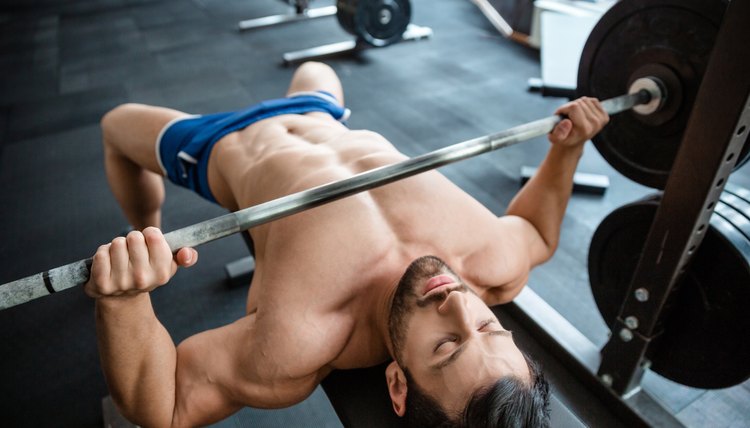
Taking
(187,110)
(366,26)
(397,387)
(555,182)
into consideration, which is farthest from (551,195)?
(366,26)

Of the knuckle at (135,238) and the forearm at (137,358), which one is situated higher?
the knuckle at (135,238)

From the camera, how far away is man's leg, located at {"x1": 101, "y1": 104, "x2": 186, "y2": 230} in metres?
1.61

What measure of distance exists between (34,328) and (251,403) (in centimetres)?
116

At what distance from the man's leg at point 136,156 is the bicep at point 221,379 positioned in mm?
793

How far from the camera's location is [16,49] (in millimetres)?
4262

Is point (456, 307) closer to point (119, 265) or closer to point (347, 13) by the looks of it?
point (119, 265)

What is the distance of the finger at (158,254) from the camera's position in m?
0.78

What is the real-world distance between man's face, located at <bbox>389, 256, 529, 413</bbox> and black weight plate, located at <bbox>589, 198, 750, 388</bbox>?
0.55 meters

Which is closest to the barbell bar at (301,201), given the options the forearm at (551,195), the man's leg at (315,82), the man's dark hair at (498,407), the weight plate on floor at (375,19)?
the forearm at (551,195)

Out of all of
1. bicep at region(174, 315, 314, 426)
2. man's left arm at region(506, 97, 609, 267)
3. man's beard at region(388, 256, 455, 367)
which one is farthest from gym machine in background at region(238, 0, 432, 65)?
bicep at region(174, 315, 314, 426)

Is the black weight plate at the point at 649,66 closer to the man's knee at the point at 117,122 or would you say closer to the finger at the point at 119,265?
the finger at the point at 119,265

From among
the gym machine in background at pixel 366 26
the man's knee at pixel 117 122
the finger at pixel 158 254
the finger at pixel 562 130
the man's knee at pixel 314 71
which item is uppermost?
the finger at pixel 158 254

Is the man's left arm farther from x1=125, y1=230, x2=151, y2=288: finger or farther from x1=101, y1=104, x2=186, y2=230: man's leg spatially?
x1=101, y1=104, x2=186, y2=230: man's leg

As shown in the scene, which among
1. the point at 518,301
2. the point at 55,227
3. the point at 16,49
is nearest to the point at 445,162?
the point at 518,301
